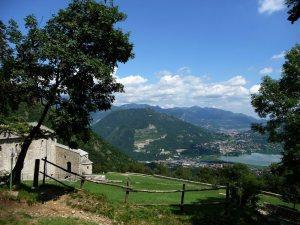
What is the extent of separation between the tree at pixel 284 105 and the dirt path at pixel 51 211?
44.0 feet

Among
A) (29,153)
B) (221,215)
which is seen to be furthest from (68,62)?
(29,153)

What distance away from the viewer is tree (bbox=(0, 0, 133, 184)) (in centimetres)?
2442

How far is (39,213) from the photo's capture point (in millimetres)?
20156

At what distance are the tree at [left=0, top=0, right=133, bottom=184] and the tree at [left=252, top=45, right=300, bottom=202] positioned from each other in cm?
1035

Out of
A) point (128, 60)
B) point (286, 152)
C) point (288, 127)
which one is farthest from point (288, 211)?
point (128, 60)

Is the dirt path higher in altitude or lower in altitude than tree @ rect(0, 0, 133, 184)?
lower

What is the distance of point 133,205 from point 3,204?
7264 mm

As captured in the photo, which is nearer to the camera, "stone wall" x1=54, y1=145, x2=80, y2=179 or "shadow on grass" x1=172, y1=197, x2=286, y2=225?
"shadow on grass" x1=172, y1=197, x2=286, y2=225

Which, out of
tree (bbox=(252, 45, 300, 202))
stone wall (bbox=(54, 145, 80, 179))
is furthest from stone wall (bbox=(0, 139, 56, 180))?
tree (bbox=(252, 45, 300, 202))

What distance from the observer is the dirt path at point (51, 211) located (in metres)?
20.0

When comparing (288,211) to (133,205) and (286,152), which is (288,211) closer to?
(286,152)

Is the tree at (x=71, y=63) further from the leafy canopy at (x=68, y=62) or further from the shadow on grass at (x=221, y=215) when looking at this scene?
the shadow on grass at (x=221, y=215)

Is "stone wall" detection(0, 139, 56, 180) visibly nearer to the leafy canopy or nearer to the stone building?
the stone building

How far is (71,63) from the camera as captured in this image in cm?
2412
